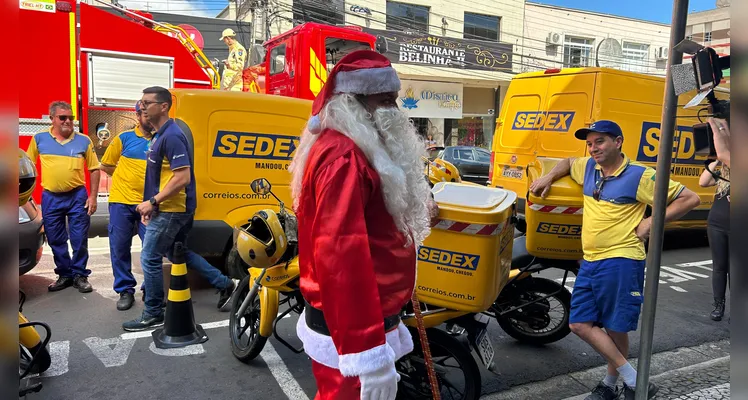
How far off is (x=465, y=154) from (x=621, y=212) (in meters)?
13.2

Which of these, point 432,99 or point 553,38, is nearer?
point 432,99

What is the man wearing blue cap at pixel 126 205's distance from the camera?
15.8 feet

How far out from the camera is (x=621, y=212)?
3.13 metres

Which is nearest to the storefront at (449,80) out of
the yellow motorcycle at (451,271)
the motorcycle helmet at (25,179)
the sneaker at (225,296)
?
the sneaker at (225,296)

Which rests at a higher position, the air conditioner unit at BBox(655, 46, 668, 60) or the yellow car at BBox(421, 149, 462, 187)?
the air conditioner unit at BBox(655, 46, 668, 60)

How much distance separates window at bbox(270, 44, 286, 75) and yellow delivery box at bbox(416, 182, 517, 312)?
5.93 meters

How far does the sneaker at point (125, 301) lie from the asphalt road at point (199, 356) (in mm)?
67

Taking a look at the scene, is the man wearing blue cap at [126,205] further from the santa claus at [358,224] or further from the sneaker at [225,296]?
the santa claus at [358,224]

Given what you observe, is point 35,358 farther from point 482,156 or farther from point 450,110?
point 450,110

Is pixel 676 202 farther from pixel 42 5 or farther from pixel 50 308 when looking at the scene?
pixel 42 5

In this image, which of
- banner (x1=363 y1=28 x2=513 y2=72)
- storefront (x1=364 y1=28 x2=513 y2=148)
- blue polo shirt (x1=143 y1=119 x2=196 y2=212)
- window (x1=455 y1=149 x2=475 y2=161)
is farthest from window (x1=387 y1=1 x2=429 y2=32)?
blue polo shirt (x1=143 y1=119 x2=196 y2=212)

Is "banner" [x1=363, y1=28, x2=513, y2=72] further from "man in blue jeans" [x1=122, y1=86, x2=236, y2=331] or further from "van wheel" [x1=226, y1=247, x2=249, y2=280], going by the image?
"man in blue jeans" [x1=122, y1=86, x2=236, y2=331]

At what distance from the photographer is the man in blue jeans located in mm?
4203

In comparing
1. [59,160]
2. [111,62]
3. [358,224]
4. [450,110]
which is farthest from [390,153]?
[450,110]
